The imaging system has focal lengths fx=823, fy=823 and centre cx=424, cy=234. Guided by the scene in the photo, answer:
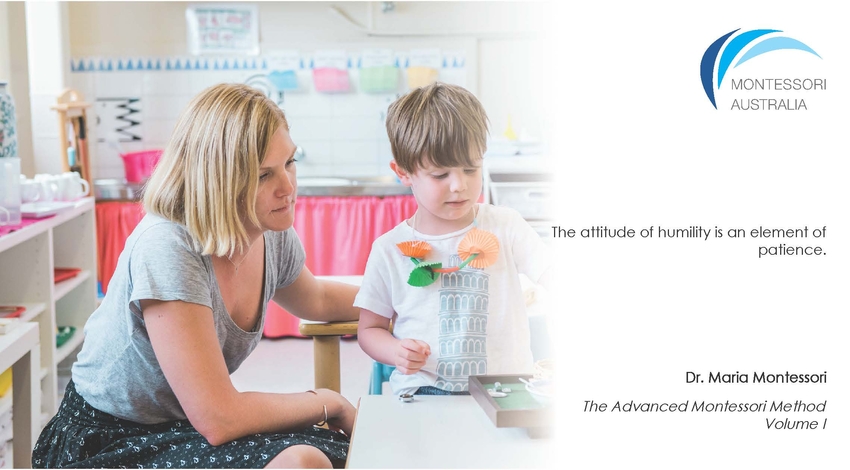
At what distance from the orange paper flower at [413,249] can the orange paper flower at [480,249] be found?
50 mm

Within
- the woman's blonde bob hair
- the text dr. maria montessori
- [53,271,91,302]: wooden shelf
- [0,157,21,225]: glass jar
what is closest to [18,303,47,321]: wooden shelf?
[53,271,91,302]: wooden shelf

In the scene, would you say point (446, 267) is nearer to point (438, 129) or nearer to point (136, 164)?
point (438, 129)

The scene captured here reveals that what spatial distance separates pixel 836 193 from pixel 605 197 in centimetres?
24

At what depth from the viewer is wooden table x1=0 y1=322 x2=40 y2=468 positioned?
1368 millimetres

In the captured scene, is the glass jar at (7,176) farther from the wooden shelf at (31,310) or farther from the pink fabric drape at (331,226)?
the pink fabric drape at (331,226)

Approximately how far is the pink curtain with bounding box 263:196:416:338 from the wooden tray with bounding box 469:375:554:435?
7.05 ft

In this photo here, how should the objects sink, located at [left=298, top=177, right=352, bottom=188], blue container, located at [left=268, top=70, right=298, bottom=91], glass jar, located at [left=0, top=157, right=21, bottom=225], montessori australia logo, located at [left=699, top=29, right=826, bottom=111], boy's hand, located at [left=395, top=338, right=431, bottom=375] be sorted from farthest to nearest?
blue container, located at [left=268, top=70, right=298, bottom=91], sink, located at [left=298, top=177, right=352, bottom=188], glass jar, located at [left=0, top=157, right=21, bottom=225], boy's hand, located at [left=395, top=338, right=431, bottom=375], montessori australia logo, located at [left=699, top=29, right=826, bottom=111]

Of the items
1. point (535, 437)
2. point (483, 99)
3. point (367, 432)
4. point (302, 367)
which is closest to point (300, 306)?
point (367, 432)

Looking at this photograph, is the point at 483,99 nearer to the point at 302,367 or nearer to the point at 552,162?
the point at 302,367

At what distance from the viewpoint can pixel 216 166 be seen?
1.06m

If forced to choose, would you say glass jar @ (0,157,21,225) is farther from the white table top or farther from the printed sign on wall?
the printed sign on wall

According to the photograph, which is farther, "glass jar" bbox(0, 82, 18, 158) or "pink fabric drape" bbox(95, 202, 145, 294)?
"pink fabric drape" bbox(95, 202, 145, 294)

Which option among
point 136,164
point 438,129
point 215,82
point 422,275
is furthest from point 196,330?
point 215,82

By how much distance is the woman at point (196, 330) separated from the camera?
103cm
